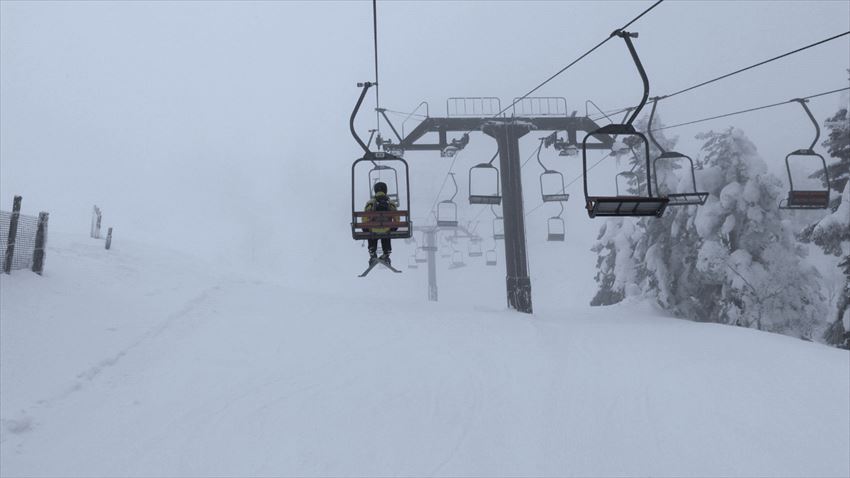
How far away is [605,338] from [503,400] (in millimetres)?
6614

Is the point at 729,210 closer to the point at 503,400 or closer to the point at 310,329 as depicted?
the point at 503,400

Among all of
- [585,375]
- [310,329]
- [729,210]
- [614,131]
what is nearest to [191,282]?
[310,329]

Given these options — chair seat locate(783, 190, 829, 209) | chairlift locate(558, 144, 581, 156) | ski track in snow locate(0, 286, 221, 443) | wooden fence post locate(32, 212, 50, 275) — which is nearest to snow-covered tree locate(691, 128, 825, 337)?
chairlift locate(558, 144, 581, 156)

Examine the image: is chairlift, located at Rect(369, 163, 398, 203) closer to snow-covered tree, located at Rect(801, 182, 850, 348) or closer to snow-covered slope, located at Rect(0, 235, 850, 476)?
snow-covered slope, located at Rect(0, 235, 850, 476)

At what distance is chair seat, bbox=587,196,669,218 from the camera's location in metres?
6.04

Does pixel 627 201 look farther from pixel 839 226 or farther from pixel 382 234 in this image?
pixel 839 226

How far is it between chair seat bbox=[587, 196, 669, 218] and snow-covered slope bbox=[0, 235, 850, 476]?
12.4 ft

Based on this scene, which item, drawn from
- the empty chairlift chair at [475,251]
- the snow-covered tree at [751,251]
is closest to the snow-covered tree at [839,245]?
the snow-covered tree at [751,251]

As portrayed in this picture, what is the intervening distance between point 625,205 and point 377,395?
5637 mm

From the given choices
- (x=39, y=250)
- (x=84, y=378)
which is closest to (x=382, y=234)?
(x=84, y=378)

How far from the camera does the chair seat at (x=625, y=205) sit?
6.04 metres

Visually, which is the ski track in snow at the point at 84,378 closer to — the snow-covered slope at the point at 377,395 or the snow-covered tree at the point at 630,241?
the snow-covered slope at the point at 377,395

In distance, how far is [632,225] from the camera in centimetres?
2220

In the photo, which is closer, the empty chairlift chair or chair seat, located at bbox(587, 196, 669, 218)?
chair seat, located at bbox(587, 196, 669, 218)
